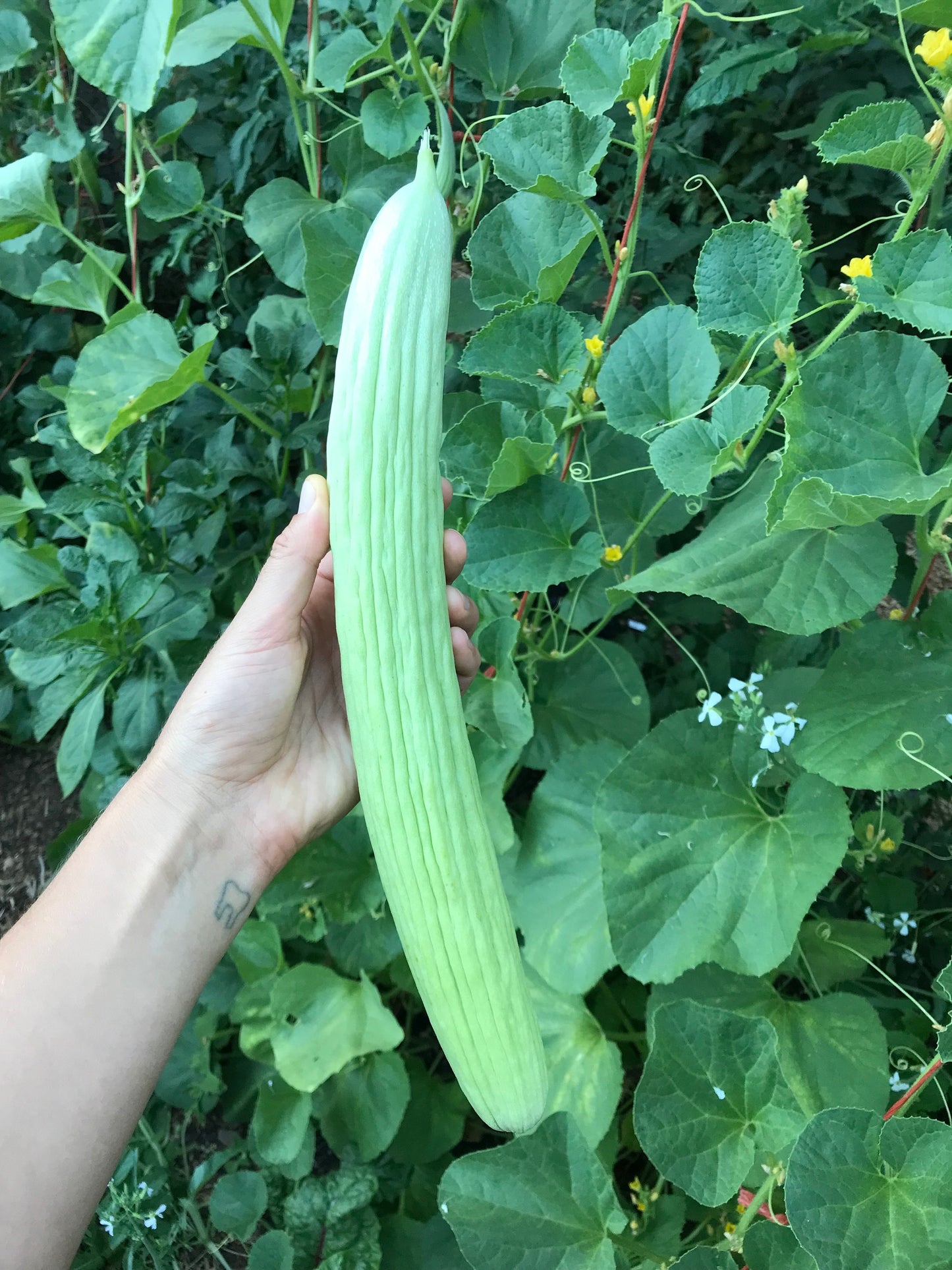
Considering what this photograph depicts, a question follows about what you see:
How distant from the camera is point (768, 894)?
109 cm

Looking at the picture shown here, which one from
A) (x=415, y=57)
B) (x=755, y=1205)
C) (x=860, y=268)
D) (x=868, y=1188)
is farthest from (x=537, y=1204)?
(x=415, y=57)

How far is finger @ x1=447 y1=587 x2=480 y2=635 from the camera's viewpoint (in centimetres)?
124

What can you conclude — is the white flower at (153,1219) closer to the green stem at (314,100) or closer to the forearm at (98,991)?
the forearm at (98,991)

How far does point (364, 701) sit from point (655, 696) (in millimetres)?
975

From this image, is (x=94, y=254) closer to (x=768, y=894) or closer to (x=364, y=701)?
(x=364, y=701)

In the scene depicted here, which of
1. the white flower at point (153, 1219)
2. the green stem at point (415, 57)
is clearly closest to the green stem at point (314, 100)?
the green stem at point (415, 57)

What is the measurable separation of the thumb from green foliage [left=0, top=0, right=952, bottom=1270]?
0.19m

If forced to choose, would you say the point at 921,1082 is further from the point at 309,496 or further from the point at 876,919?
the point at 309,496

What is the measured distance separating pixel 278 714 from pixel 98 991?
41cm

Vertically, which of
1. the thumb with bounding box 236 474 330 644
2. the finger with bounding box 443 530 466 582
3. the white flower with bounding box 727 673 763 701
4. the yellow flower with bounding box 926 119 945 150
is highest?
the yellow flower with bounding box 926 119 945 150

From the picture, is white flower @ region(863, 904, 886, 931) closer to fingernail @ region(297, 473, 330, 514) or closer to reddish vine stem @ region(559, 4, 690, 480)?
reddish vine stem @ region(559, 4, 690, 480)

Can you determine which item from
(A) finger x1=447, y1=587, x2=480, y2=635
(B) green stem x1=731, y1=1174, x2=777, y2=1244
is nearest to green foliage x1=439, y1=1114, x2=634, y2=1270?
(B) green stem x1=731, y1=1174, x2=777, y2=1244

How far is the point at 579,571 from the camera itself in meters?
0.99

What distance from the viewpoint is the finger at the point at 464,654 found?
4.23ft
